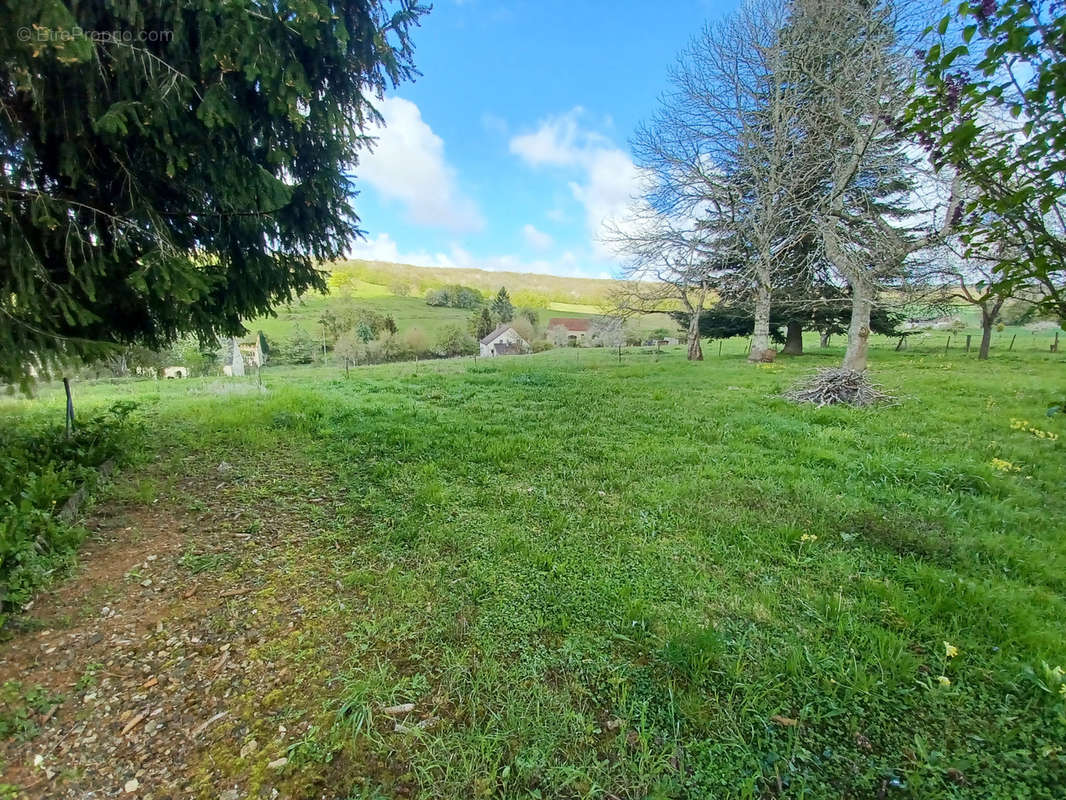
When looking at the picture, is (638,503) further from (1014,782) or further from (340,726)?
(340,726)

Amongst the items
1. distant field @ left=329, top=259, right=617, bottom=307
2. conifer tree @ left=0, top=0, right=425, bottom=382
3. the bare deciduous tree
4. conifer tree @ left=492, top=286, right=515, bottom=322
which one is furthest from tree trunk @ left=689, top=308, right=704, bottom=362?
distant field @ left=329, top=259, right=617, bottom=307

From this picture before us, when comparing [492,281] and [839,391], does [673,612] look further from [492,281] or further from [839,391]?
[492,281]

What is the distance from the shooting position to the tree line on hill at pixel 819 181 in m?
2.35

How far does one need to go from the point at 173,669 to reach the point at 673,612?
2.61 metres

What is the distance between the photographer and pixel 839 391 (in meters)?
7.54

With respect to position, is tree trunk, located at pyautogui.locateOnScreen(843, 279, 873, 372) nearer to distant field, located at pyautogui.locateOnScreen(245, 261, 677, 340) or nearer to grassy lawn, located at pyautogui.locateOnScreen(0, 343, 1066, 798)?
grassy lawn, located at pyautogui.locateOnScreen(0, 343, 1066, 798)

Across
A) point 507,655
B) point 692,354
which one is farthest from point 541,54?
point 507,655

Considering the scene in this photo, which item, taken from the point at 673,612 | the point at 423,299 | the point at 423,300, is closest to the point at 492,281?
the point at 423,299

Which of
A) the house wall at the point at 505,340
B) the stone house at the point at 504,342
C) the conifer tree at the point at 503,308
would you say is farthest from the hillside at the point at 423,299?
the house wall at the point at 505,340

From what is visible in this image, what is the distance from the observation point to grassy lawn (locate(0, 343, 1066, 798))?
1640 mm

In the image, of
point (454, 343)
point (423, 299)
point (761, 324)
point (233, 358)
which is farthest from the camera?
Answer: point (423, 299)

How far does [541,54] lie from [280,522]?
13.4m

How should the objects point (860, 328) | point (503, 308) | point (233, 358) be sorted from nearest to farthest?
point (860, 328), point (233, 358), point (503, 308)

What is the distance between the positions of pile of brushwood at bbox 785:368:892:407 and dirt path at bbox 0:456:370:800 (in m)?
8.06
